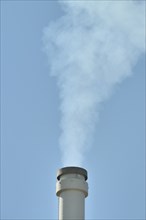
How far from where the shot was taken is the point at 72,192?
8781 millimetres

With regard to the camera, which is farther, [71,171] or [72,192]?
[71,171]

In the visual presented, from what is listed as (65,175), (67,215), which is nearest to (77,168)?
(65,175)

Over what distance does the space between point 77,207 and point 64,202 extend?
0.25 metres

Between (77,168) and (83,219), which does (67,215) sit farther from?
(77,168)

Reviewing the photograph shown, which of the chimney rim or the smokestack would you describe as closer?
the smokestack

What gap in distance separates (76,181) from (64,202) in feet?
1.26

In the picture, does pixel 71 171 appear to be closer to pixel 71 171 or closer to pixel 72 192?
pixel 71 171

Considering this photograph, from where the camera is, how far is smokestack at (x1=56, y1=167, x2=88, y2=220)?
8539 millimetres

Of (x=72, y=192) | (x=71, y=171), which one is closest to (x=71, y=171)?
(x=71, y=171)

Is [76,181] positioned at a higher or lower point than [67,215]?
higher

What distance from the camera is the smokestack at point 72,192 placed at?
8539 mm

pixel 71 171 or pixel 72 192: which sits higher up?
pixel 71 171

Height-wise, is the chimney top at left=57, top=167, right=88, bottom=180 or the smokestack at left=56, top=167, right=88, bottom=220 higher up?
the chimney top at left=57, top=167, right=88, bottom=180

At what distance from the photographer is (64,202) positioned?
872cm
